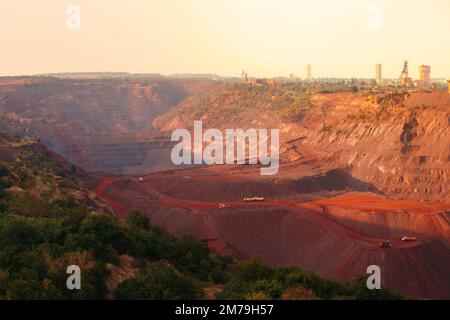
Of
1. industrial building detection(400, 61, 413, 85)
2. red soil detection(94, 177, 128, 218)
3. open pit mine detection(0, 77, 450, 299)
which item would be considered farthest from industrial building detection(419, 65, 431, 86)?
red soil detection(94, 177, 128, 218)

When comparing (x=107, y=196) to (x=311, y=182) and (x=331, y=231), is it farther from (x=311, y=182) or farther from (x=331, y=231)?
(x=331, y=231)

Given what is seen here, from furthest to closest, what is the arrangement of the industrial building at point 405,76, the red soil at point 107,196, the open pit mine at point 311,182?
the industrial building at point 405,76 → the red soil at point 107,196 → the open pit mine at point 311,182

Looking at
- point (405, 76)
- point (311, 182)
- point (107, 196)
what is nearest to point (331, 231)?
point (311, 182)

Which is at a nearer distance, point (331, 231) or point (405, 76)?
point (331, 231)

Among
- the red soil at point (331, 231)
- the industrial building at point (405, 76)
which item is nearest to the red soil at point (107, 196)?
the red soil at point (331, 231)

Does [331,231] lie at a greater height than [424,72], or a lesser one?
lesser

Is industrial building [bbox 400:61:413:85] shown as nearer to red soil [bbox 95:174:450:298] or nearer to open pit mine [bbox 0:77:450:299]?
open pit mine [bbox 0:77:450:299]

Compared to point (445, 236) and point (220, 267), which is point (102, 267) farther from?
point (445, 236)

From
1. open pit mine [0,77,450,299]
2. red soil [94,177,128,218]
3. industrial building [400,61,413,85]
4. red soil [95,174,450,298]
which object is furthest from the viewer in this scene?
industrial building [400,61,413,85]

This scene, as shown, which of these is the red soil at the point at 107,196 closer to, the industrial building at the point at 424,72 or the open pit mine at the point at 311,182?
the open pit mine at the point at 311,182
